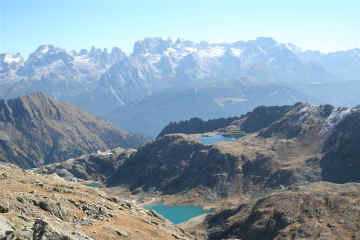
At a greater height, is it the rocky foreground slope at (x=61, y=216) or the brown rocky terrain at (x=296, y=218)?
the rocky foreground slope at (x=61, y=216)

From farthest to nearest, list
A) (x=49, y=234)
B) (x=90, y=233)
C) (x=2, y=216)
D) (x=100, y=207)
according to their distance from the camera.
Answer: (x=100, y=207), (x=90, y=233), (x=2, y=216), (x=49, y=234)

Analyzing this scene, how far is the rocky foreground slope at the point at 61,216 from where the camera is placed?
47.5 m

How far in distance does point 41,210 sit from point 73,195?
60.2ft

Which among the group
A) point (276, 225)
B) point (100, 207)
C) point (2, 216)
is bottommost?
point (276, 225)

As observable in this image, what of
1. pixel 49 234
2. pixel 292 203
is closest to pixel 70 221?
pixel 49 234

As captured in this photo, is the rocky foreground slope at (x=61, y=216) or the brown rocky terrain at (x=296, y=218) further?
the brown rocky terrain at (x=296, y=218)

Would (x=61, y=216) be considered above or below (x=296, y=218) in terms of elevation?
above

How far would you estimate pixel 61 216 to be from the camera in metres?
67.6

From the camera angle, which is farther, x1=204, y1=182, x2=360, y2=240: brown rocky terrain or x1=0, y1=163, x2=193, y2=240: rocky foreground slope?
x1=204, y1=182, x2=360, y2=240: brown rocky terrain

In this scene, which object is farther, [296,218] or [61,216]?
[296,218]

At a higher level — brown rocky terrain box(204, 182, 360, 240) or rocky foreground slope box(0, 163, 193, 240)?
rocky foreground slope box(0, 163, 193, 240)

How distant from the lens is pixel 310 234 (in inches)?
4966

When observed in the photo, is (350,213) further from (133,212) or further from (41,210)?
(41,210)

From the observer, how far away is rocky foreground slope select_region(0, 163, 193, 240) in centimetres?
4753
